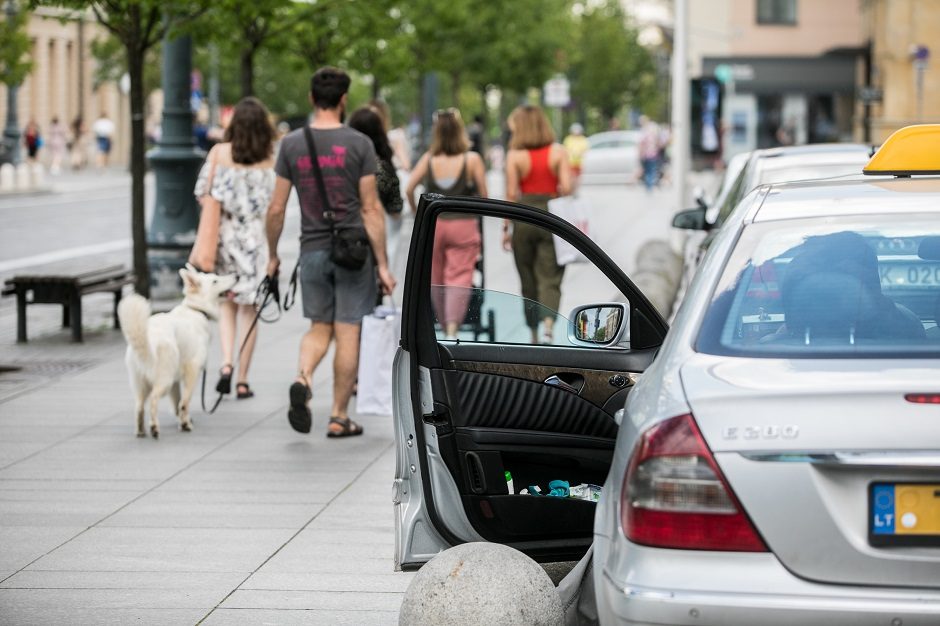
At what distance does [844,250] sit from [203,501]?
153 inches

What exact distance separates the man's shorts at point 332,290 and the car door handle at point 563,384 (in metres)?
3.54

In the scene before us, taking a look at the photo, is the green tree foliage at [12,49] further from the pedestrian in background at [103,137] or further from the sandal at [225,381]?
the sandal at [225,381]

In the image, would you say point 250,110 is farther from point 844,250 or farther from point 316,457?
point 844,250

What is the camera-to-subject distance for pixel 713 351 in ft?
12.7

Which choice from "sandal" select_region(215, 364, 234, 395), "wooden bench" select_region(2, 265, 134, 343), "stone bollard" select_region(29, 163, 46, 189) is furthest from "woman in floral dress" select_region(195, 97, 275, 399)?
"stone bollard" select_region(29, 163, 46, 189)

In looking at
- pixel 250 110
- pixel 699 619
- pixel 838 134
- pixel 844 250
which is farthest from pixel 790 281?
Result: pixel 838 134

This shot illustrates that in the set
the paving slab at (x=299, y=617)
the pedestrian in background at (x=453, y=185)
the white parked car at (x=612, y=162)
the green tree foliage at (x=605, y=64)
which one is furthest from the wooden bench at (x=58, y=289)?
the green tree foliage at (x=605, y=64)

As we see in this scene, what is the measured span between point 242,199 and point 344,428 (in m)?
2.04

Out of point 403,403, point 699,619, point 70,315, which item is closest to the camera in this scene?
point 699,619

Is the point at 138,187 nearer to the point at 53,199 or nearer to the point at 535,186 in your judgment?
the point at 535,186

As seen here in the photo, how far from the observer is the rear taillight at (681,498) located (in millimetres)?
3553

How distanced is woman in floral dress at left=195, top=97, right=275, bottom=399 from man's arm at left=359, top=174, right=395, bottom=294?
1619 millimetres

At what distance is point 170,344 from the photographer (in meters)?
8.80

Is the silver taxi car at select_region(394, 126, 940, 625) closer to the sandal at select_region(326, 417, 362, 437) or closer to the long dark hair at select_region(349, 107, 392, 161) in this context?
the sandal at select_region(326, 417, 362, 437)
